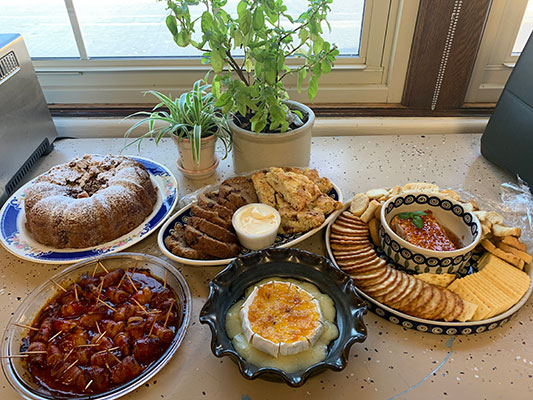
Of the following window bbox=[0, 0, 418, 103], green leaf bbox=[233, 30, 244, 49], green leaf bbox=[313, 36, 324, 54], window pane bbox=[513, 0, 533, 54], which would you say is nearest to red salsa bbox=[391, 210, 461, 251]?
green leaf bbox=[313, 36, 324, 54]

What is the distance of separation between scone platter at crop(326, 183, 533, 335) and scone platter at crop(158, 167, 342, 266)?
0.07 m

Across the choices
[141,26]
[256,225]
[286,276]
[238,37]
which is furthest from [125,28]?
[286,276]

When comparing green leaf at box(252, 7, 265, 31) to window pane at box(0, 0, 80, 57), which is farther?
window pane at box(0, 0, 80, 57)

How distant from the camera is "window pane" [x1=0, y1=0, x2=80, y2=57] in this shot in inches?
62.0

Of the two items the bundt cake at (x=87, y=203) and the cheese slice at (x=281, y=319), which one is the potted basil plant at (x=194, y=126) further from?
the cheese slice at (x=281, y=319)

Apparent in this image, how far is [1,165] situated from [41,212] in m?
0.30

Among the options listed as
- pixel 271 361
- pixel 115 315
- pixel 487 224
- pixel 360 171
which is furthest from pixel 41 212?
pixel 487 224

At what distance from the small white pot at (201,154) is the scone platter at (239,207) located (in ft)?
0.50

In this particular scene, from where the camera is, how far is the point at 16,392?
31.8 inches

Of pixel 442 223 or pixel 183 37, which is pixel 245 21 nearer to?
pixel 183 37

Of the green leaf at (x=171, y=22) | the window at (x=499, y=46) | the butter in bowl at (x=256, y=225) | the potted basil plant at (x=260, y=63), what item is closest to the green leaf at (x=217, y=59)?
the potted basil plant at (x=260, y=63)

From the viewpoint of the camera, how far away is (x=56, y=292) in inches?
38.2

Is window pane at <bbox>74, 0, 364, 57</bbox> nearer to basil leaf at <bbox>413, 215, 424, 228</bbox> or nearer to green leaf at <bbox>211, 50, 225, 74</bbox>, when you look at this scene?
green leaf at <bbox>211, 50, 225, 74</bbox>

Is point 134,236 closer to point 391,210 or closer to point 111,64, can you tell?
point 391,210
